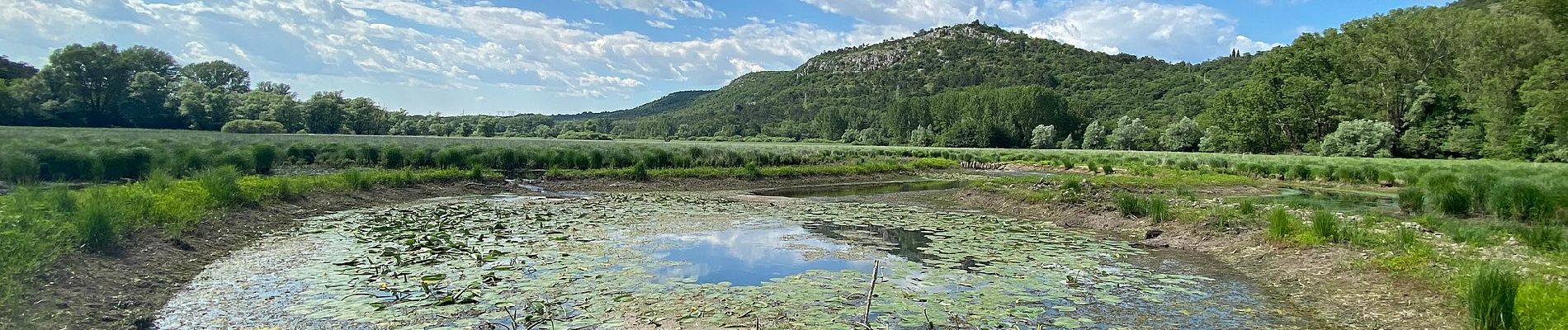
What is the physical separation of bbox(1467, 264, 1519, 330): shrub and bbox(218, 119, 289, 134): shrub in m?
62.7

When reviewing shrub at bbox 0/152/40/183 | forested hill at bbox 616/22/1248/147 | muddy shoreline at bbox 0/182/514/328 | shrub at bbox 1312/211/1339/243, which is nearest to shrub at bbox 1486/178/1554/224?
shrub at bbox 1312/211/1339/243

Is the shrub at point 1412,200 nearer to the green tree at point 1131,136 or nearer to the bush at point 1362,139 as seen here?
the bush at point 1362,139

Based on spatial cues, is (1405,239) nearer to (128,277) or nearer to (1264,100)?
(128,277)

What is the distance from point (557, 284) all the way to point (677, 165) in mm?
22723

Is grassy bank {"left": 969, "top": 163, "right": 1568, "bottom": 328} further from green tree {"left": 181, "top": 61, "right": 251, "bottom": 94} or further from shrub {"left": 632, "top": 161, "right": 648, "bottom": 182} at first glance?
green tree {"left": 181, "top": 61, "right": 251, "bottom": 94}

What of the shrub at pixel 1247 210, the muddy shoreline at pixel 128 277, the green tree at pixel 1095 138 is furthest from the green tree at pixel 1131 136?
the muddy shoreline at pixel 128 277

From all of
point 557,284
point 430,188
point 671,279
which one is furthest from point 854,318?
point 430,188

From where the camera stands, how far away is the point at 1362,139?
39000 mm

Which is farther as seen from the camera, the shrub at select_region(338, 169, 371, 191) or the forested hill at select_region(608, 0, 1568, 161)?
the forested hill at select_region(608, 0, 1568, 161)

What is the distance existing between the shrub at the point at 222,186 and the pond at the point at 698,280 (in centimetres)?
127

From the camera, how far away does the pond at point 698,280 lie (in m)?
6.47

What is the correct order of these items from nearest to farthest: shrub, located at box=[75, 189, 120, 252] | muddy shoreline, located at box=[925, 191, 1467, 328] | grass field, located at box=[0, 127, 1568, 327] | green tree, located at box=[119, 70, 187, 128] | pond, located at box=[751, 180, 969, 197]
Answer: muddy shoreline, located at box=[925, 191, 1467, 328] < grass field, located at box=[0, 127, 1568, 327] < shrub, located at box=[75, 189, 120, 252] < pond, located at box=[751, 180, 969, 197] < green tree, located at box=[119, 70, 187, 128]

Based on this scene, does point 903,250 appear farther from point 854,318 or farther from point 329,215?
point 329,215

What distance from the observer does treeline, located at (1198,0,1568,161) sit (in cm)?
2795
